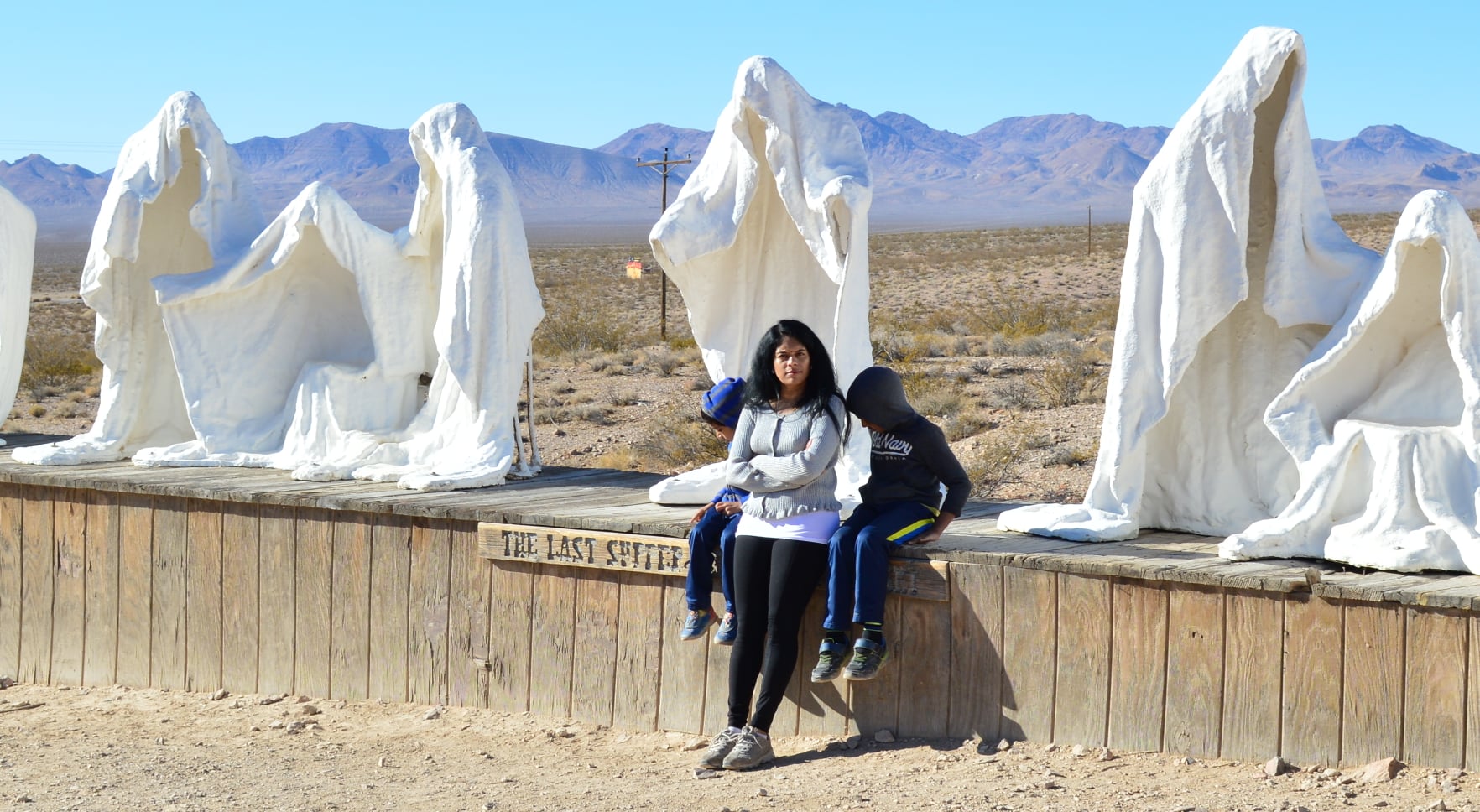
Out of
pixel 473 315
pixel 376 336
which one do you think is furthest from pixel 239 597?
pixel 473 315

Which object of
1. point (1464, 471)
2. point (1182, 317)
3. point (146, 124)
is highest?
point (146, 124)

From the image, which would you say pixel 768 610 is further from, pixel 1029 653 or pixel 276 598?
pixel 276 598

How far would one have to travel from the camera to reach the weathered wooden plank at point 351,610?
6867 millimetres

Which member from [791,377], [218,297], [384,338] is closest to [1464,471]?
[791,377]

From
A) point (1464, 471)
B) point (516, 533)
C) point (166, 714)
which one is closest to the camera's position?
point (1464, 471)

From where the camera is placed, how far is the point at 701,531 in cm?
570

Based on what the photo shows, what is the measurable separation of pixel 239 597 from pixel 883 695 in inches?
122

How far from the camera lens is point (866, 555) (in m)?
5.34

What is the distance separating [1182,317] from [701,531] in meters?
1.85

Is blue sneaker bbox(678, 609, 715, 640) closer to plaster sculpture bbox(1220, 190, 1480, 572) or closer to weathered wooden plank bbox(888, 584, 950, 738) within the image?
weathered wooden plank bbox(888, 584, 950, 738)

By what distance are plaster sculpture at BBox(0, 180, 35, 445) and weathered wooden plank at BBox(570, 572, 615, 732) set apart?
13.9ft

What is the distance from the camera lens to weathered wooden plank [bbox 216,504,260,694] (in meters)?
7.14

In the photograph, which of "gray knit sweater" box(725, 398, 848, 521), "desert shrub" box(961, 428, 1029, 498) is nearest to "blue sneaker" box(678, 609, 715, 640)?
"gray knit sweater" box(725, 398, 848, 521)

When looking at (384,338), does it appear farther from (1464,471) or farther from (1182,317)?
(1464,471)
